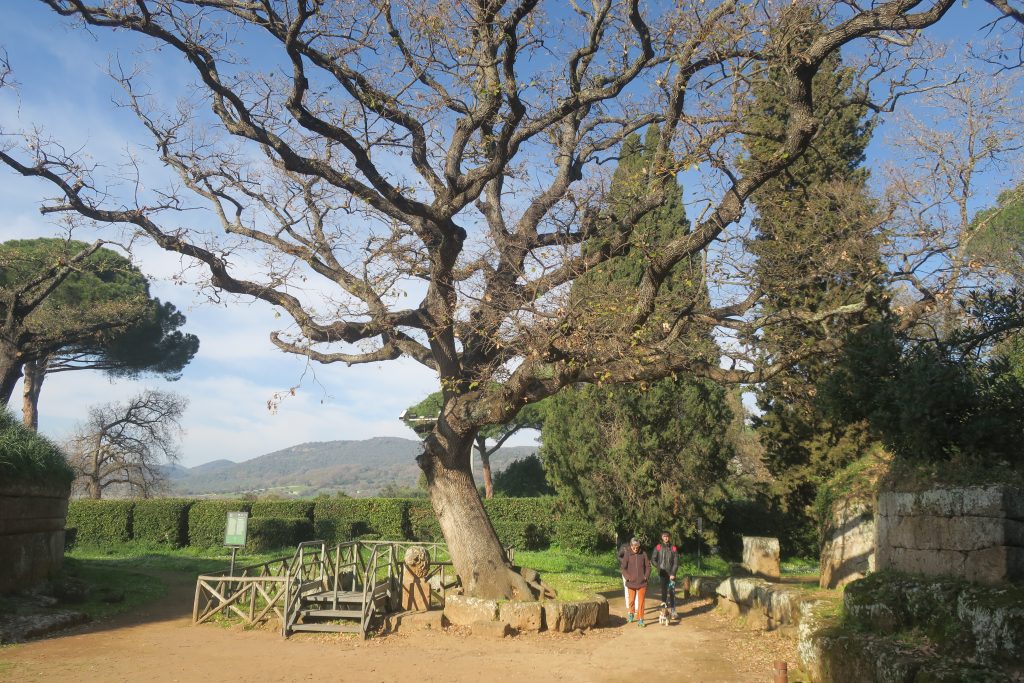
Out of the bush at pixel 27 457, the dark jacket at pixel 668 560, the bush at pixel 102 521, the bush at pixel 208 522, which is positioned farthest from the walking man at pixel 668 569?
the bush at pixel 102 521

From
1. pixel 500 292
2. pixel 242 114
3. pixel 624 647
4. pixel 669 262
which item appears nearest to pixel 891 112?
pixel 669 262

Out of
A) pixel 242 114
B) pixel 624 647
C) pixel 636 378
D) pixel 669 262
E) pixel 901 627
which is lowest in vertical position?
pixel 624 647

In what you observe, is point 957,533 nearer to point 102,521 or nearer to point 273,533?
point 273,533

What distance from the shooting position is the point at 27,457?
41.2 ft

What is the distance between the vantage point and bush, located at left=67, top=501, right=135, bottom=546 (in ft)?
88.7

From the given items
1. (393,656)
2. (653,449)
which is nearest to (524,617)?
(393,656)

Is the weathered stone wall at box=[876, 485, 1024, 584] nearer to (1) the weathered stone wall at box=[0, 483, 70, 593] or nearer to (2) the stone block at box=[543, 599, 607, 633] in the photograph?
(2) the stone block at box=[543, 599, 607, 633]

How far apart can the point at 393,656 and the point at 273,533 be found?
1830 cm

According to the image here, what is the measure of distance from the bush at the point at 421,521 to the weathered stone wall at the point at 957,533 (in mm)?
20744

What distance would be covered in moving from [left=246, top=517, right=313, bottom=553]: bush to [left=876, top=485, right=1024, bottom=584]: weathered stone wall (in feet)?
71.0

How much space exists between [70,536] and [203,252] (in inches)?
772

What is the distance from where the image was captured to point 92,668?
28.3ft

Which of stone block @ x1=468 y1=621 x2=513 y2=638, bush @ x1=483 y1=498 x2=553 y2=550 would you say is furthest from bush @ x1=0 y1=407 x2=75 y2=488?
bush @ x1=483 y1=498 x2=553 y2=550

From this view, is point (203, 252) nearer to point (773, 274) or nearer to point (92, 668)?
point (92, 668)
